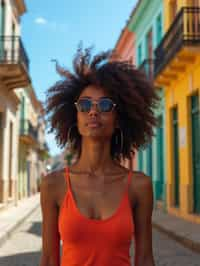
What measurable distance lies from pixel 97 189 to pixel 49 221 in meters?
0.26

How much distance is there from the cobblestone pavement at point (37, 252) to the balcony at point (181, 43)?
Answer: 5282 millimetres

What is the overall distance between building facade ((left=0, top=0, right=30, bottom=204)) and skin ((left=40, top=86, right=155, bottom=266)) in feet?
52.3

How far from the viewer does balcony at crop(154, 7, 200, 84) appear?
13578 millimetres

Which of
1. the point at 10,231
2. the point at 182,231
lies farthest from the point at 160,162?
the point at 10,231

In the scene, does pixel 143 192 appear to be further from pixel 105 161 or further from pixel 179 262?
pixel 179 262

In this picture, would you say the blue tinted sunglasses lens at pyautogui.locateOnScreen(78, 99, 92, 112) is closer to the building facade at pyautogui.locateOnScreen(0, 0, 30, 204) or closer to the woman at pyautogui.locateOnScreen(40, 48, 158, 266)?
the woman at pyautogui.locateOnScreen(40, 48, 158, 266)

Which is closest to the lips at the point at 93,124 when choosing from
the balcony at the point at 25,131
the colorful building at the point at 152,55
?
the colorful building at the point at 152,55

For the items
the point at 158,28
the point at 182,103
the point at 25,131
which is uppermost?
the point at 158,28

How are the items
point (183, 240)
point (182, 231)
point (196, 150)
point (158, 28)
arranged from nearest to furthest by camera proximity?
point (183, 240), point (182, 231), point (196, 150), point (158, 28)

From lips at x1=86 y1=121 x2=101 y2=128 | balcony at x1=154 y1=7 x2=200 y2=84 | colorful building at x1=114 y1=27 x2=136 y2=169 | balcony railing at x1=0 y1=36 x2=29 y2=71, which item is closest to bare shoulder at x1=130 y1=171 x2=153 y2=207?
lips at x1=86 y1=121 x2=101 y2=128

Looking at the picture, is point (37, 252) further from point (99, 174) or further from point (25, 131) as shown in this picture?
point (25, 131)

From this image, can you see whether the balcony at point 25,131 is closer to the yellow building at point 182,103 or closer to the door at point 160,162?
the door at point 160,162

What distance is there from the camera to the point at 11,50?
18.6 meters

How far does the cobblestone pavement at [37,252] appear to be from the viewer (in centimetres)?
764
